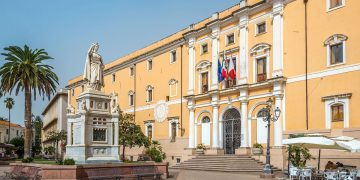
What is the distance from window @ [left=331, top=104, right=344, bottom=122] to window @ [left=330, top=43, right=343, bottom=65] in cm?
264

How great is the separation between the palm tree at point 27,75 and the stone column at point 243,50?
1684 centimetres

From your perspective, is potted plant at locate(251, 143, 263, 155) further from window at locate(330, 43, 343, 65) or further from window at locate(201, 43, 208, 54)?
window at locate(201, 43, 208, 54)

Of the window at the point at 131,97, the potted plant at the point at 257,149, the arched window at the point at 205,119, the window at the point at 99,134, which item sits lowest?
the potted plant at the point at 257,149

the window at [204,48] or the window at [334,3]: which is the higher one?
the window at [334,3]

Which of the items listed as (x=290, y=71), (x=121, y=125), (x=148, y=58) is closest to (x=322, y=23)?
(x=290, y=71)

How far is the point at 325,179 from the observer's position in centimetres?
→ 2059

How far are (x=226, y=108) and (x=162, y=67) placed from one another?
1104 cm

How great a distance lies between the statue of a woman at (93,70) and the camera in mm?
22170

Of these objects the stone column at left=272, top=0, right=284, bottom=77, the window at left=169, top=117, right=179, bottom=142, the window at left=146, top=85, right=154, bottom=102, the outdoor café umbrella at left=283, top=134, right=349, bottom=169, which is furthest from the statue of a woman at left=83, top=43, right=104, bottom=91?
the window at left=146, top=85, right=154, bottom=102

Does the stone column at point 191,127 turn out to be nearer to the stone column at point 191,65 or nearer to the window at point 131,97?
the stone column at point 191,65

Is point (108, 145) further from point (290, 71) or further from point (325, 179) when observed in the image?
point (290, 71)

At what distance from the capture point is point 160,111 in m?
42.6

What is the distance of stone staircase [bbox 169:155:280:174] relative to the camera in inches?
1134

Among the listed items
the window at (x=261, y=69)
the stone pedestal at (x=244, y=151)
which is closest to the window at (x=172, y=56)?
the window at (x=261, y=69)
